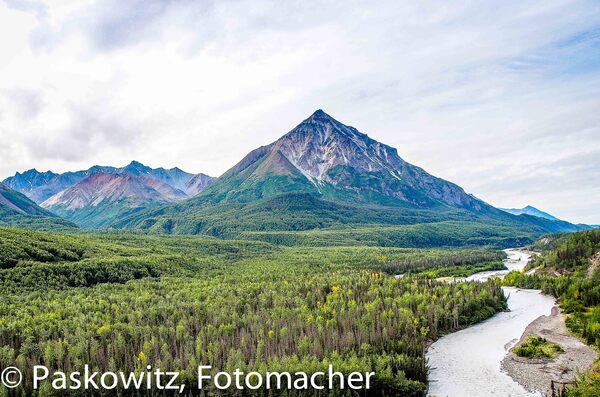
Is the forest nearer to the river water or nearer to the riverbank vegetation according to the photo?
the river water

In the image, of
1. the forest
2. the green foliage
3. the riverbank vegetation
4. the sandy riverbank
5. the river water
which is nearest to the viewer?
the river water

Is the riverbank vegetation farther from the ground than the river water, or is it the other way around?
the riverbank vegetation

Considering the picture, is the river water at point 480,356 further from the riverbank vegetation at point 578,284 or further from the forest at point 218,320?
the riverbank vegetation at point 578,284

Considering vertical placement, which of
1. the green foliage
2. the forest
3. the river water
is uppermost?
the forest

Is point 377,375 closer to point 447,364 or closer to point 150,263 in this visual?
point 447,364

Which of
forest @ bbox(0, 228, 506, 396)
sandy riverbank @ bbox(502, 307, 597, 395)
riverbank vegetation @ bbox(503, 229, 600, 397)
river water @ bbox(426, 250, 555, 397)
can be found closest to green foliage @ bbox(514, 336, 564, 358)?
sandy riverbank @ bbox(502, 307, 597, 395)

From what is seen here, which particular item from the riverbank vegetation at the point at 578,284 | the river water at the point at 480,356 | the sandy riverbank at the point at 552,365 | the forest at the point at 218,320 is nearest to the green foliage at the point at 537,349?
the sandy riverbank at the point at 552,365
